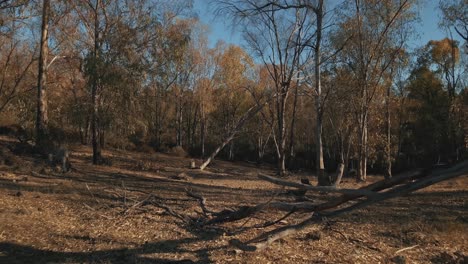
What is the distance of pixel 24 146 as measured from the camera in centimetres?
1617

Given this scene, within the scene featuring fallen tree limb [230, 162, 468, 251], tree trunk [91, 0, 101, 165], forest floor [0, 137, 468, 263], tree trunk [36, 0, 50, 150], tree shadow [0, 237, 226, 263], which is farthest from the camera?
tree trunk [91, 0, 101, 165]

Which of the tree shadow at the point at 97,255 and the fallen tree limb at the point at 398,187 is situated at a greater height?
the fallen tree limb at the point at 398,187

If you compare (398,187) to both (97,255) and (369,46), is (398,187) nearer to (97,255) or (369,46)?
(97,255)

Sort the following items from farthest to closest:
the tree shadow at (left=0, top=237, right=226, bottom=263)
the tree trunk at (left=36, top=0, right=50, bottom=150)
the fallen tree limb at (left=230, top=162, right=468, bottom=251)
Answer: the tree trunk at (left=36, top=0, right=50, bottom=150) → the tree shadow at (left=0, top=237, right=226, bottom=263) → the fallen tree limb at (left=230, top=162, right=468, bottom=251)

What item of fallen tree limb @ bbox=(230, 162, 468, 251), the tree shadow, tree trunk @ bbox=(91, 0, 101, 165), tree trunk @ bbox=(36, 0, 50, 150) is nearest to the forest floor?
the tree shadow

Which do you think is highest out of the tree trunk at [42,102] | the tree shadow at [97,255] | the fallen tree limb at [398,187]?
the tree trunk at [42,102]

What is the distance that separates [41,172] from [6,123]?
2409cm

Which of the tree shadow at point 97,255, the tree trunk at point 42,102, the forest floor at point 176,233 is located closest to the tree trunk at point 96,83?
the tree trunk at point 42,102

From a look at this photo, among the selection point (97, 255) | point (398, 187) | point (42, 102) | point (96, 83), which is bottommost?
point (97, 255)

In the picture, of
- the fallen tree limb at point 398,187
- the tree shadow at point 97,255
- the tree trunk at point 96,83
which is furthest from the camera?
the tree trunk at point 96,83

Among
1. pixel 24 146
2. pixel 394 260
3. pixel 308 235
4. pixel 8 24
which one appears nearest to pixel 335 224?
pixel 308 235

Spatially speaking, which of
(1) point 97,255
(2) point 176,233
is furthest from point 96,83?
(1) point 97,255

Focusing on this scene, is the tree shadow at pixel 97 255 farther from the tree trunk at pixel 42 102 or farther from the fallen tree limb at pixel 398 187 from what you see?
the tree trunk at pixel 42 102

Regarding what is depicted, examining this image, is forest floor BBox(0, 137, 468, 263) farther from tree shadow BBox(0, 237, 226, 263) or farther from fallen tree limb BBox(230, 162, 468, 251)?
fallen tree limb BBox(230, 162, 468, 251)
